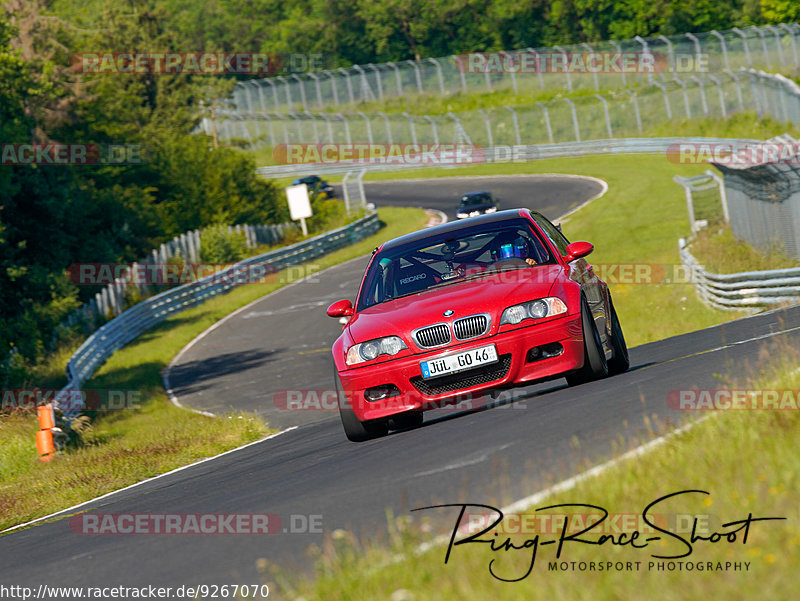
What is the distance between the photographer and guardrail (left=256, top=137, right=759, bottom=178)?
55.9 meters

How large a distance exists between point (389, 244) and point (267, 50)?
11339 cm

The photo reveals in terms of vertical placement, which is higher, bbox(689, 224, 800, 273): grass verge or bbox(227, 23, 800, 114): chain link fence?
bbox(227, 23, 800, 114): chain link fence

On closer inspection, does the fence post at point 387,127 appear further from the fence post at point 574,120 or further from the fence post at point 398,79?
the fence post at point 574,120

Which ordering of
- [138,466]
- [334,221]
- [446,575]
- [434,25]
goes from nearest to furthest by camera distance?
[446,575] < [138,466] < [334,221] < [434,25]

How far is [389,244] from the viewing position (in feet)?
35.0

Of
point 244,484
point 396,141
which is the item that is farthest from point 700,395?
point 396,141

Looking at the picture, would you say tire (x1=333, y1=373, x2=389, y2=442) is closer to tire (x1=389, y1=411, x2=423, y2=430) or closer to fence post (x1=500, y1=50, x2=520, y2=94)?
tire (x1=389, y1=411, x2=423, y2=430)

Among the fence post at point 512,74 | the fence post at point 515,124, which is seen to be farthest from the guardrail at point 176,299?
the fence post at point 512,74

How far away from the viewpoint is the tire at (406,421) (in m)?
10.1

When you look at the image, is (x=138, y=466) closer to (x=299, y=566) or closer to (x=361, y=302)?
(x=361, y=302)

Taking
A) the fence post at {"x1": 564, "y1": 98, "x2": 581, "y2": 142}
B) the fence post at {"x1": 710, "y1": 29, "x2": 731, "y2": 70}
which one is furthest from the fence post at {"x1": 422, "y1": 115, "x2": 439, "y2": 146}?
the fence post at {"x1": 710, "y1": 29, "x2": 731, "y2": 70}

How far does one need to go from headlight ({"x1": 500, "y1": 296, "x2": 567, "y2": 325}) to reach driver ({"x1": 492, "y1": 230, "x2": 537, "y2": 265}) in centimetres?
110

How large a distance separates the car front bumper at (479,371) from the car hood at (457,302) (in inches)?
8.2

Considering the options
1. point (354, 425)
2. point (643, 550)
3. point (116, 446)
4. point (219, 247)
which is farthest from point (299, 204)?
point (643, 550)
